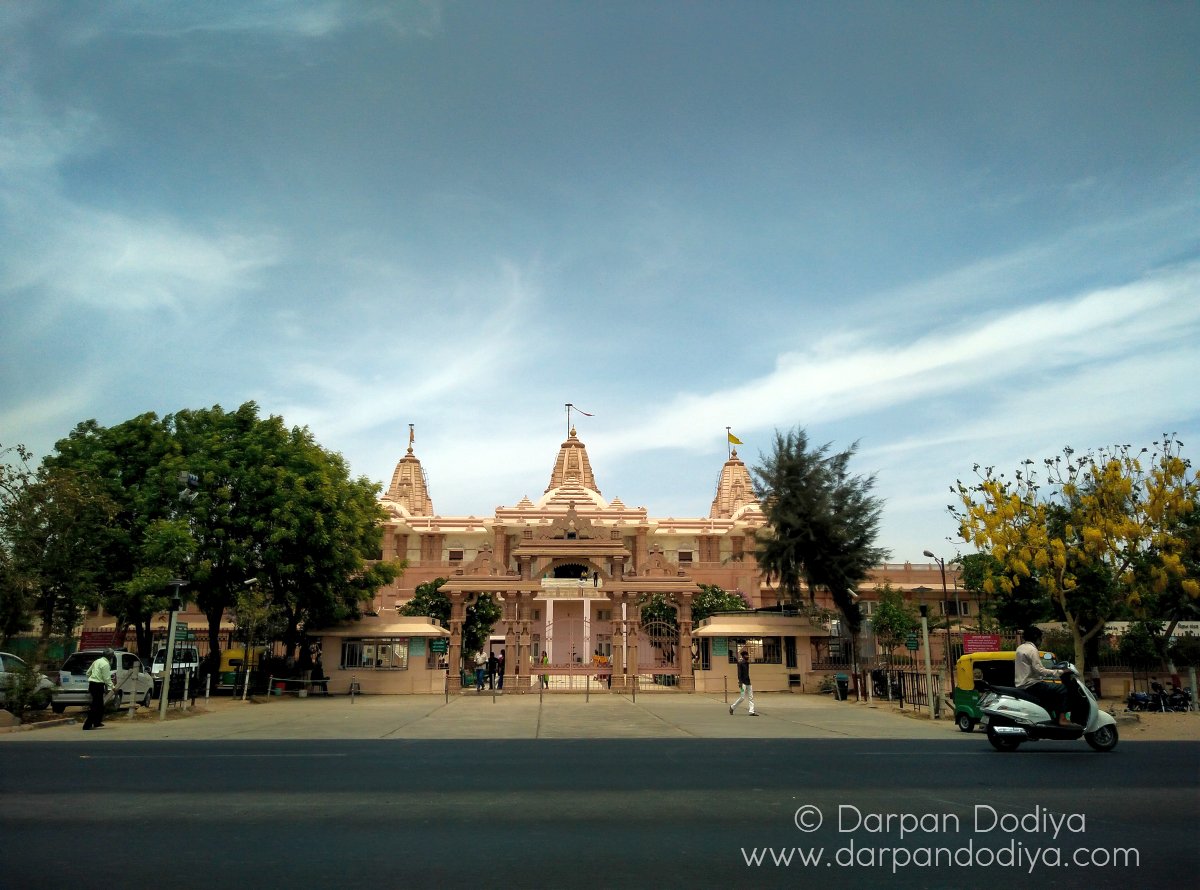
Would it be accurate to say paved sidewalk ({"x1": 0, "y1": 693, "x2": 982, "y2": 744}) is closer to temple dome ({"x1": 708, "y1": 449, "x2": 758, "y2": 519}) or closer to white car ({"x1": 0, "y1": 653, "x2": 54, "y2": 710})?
white car ({"x1": 0, "y1": 653, "x2": 54, "y2": 710})

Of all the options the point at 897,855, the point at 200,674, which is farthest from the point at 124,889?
the point at 200,674

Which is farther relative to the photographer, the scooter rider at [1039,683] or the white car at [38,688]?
the white car at [38,688]

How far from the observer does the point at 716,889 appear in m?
4.94

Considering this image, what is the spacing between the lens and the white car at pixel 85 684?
2112cm

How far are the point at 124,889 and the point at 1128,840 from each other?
22.0ft

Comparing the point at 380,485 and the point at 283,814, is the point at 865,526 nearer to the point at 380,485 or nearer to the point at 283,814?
the point at 380,485

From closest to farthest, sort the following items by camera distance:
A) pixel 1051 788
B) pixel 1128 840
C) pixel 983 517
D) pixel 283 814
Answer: pixel 1128 840 → pixel 283 814 → pixel 1051 788 → pixel 983 517

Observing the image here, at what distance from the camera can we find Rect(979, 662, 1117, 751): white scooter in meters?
12.4

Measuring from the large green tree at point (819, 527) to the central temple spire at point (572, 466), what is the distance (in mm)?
43665

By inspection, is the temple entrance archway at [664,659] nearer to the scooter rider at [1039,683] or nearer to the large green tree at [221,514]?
the large green tree at [221,514]

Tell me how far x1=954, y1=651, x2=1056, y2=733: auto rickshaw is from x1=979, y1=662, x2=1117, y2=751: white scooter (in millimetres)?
4214

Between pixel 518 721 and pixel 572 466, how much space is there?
5961 centimetres

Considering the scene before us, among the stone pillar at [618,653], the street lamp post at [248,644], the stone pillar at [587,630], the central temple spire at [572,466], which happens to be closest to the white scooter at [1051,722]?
the stone pillar at [618,653]

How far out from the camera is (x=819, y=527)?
3144cm
